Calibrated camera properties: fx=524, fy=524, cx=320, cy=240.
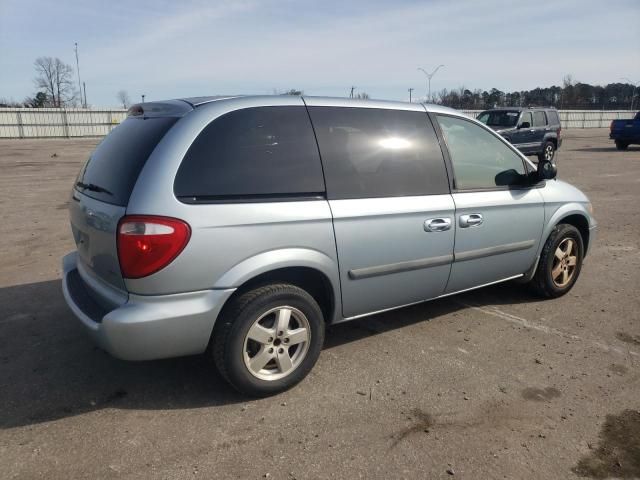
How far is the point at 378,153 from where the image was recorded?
3.56 meters

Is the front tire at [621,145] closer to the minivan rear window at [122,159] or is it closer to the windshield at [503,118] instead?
the windshield at [503,118]

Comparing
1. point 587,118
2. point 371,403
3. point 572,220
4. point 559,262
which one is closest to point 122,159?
point 371,403

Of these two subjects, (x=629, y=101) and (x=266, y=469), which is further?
(x=629, y=101)

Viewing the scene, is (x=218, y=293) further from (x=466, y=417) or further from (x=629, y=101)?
(x=629, y=101)

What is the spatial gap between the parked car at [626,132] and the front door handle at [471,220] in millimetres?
22749

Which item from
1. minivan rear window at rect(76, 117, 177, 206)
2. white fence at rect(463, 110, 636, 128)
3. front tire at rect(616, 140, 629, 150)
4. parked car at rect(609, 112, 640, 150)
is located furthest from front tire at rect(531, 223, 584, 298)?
white fence at rect(463, 110, 636, 128)

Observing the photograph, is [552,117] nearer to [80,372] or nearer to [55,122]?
[80,372]

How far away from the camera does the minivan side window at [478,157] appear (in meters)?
3.99

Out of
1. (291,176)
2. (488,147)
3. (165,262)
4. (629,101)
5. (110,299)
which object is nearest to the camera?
(165,262)

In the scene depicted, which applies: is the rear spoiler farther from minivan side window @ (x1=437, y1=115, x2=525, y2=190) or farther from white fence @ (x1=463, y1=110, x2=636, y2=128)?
white fence @ (x1=463, y1=110, x2=636, y2=128)

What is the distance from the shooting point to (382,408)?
3.07m

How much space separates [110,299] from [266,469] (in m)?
1.25

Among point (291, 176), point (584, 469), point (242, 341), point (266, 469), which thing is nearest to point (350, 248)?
point (291, 176)

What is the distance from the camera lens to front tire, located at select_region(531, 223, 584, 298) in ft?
15.3
